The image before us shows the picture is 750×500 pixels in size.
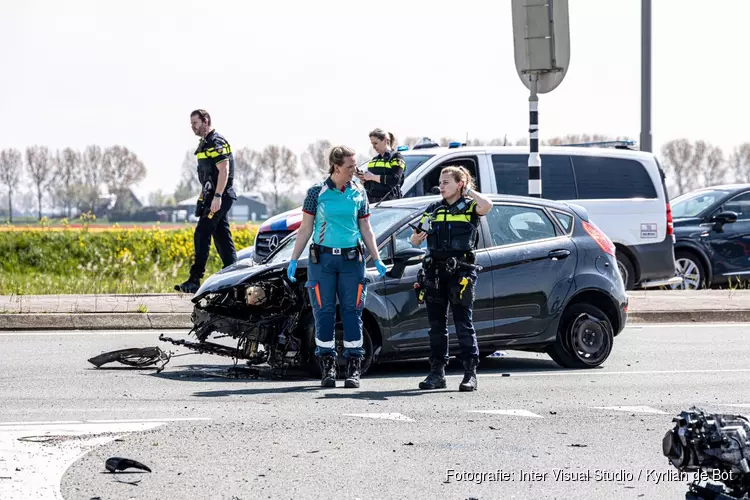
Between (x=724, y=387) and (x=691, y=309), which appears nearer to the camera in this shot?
(x=724, y=387)

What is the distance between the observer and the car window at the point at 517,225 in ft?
35.1

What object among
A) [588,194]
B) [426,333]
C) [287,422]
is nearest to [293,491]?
[287,422]

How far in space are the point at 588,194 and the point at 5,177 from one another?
95.6 metres

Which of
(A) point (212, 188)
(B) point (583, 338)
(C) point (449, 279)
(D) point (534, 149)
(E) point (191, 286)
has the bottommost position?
(B) point (583, 338)

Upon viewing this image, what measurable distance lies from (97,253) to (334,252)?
46.7 ft

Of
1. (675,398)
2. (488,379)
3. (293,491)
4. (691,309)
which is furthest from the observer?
(691,309)

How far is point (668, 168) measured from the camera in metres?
104

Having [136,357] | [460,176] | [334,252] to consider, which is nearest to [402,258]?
[334,252]

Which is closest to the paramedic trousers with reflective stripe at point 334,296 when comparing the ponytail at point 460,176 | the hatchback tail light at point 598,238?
the ponytail at point 460,176

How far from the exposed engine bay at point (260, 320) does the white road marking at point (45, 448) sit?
202cm

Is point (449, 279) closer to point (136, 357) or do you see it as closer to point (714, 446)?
point (136, 357)

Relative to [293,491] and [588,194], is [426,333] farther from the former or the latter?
[588,194]

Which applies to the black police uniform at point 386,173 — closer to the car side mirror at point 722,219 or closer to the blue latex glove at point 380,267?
the blue latex glove at point 380,267

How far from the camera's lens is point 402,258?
32.0ft
